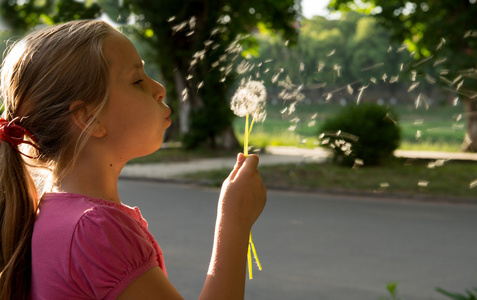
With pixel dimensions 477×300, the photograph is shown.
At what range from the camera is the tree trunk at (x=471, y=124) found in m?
16.4

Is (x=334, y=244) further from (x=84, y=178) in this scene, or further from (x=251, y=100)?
(x=84, y=178)

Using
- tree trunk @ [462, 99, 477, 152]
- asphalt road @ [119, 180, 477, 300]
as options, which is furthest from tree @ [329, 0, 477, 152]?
asphalt road @ [119, 180, 477, 300]

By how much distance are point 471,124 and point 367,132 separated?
A: 474cm

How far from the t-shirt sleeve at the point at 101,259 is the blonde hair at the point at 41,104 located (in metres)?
0.20

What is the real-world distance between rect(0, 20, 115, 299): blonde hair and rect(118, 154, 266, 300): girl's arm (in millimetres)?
318

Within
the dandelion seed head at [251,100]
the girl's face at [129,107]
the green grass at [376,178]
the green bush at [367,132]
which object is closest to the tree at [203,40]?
the green bush at [367,132]

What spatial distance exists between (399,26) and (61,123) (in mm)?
15338

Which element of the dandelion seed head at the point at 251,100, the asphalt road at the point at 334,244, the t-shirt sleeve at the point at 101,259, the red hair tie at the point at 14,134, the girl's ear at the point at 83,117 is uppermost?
the dandelion seed head at the point at 251,100

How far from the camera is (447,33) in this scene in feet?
46.4

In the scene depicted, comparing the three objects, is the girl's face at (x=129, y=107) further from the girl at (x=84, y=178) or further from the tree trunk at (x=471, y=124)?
the tree trunk at (x=471, y=124)

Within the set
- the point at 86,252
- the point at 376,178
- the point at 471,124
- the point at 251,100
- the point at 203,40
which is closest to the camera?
the point at 86,252

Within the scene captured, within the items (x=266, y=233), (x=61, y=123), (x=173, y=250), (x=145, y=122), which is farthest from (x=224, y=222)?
(x=266, y=233)

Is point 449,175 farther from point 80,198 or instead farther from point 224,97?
point 80,198

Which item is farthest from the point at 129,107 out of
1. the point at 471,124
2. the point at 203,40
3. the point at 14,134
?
the point at 471,124
